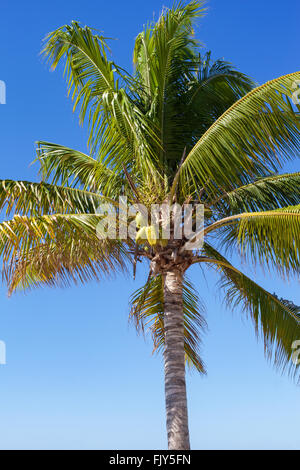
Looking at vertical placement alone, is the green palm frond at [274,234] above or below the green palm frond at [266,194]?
below

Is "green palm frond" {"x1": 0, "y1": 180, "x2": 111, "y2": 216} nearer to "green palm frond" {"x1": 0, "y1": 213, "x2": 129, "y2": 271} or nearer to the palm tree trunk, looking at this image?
"green palm frond" {"x1": 0, "y1": 213, "x2": 129, "y2": 271}

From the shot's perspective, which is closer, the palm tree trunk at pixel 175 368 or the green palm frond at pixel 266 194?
the palm tree trunk at pixel 175 368

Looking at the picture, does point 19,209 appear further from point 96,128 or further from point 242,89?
point 242,89

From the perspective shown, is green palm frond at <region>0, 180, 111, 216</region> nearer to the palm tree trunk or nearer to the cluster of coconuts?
the cluster of coconuts

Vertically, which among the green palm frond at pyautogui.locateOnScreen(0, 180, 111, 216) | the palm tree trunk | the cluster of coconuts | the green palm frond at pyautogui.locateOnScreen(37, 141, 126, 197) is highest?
the green palm frond at pyautogui.locateOnScreen(37, 141, 126, 197)

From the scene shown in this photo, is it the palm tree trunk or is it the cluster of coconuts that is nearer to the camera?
the palm tree trunk

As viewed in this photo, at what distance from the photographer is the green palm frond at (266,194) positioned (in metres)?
8.91

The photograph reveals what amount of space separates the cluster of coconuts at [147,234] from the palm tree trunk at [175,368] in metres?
0.55

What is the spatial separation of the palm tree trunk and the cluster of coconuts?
55 cm

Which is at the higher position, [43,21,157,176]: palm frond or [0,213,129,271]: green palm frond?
[43,21,157,176]: palm frond

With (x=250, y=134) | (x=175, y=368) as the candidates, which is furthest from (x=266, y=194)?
(x=175, y=368)

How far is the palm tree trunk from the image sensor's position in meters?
7.46

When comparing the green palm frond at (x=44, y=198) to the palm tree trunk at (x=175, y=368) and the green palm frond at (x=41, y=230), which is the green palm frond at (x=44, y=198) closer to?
the green palm frond at (x=41, y=230)
